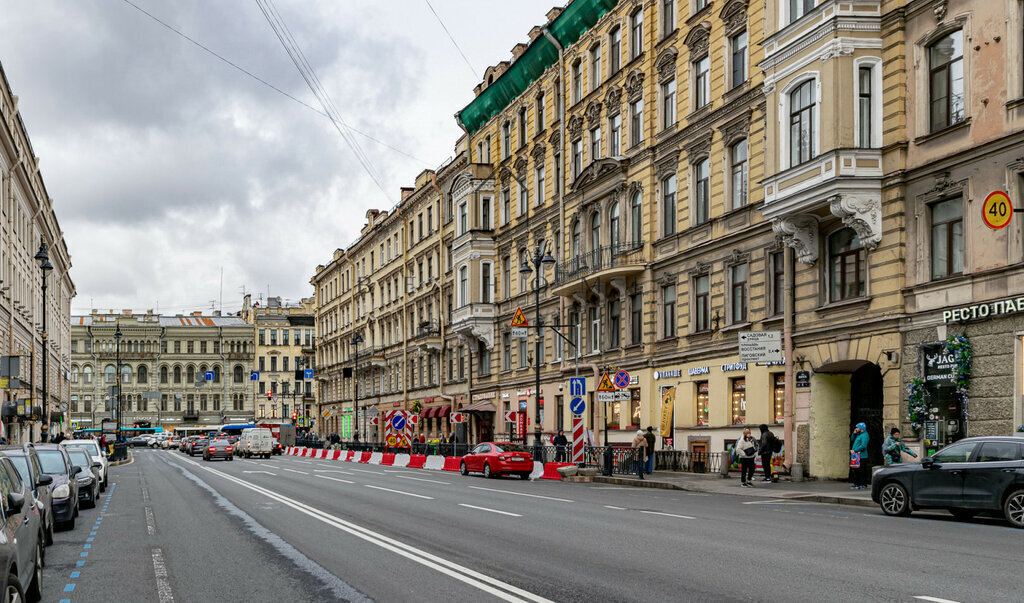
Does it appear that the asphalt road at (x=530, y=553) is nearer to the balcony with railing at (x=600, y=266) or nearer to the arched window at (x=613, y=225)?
the balcony with railing at (x=600, y=266)

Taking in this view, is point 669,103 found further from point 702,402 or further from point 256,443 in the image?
point 256,443

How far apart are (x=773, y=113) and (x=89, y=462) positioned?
66.0 ft

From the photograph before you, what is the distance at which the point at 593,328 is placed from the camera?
143 feet

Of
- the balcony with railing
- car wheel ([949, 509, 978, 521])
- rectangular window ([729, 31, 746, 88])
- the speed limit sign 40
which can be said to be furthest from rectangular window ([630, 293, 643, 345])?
car wheel ([949, 509, 978, 521])

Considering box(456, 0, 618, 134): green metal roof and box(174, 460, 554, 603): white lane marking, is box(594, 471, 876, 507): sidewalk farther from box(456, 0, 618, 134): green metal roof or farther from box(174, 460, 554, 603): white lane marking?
box(456, 0, 618, 134): green metal roof

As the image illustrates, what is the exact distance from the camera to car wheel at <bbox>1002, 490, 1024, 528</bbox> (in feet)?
53.5

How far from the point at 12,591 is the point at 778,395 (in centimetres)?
2632

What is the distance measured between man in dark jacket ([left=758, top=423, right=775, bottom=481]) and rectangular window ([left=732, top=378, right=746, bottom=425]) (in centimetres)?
375

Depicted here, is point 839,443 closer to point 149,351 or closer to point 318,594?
point 318,594

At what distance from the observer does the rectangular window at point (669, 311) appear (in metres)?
37.3

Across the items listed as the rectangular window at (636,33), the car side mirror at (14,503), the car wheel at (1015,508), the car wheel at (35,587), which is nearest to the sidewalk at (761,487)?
the car wheel at (1015,508)

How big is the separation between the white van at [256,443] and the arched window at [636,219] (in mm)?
36897

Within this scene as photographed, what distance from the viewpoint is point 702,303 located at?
35.3m

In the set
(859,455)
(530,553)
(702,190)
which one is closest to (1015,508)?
(859,455)
